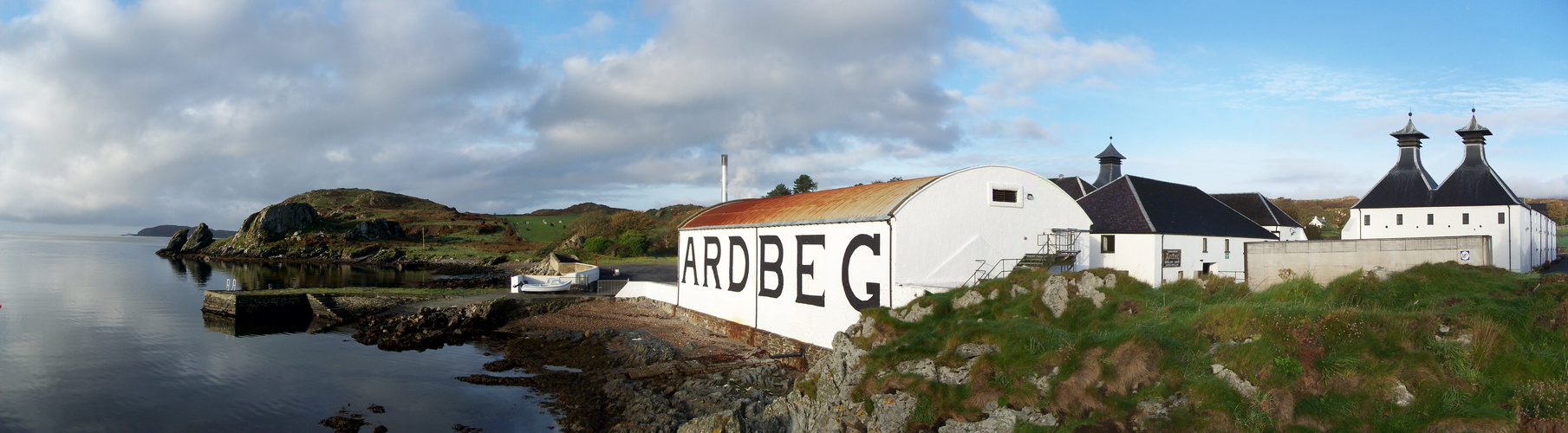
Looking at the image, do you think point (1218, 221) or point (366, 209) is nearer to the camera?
point (1218, 221)

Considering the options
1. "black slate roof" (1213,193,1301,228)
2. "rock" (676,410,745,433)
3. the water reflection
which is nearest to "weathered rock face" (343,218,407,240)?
the water reflection

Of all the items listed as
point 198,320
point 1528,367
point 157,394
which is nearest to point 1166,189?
point 1528,367

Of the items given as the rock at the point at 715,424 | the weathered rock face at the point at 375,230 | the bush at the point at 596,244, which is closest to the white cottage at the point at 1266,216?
the rock at the point at 715,424

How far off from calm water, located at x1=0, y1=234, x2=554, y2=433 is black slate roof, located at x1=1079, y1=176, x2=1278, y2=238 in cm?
2195

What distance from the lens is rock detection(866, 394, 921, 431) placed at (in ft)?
40.5

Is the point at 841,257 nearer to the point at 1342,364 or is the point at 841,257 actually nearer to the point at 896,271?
the point at 896,271

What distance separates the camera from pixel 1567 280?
12508 millimetres

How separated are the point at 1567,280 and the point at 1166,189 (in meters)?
20.2

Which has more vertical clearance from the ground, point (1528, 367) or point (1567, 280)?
point (1567, 280)

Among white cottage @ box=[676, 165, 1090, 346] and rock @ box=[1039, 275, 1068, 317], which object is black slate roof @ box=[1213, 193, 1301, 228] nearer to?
white cottage @ box=[676, 165, 1090, 346]

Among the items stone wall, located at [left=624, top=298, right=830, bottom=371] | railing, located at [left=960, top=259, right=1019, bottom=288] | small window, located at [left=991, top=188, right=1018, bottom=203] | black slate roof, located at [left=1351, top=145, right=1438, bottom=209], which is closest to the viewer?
railing, located at [left=960, top=259, right=1019, bottom=288]

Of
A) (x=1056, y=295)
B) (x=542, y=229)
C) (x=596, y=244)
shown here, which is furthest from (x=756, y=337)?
(x=542, y=229)

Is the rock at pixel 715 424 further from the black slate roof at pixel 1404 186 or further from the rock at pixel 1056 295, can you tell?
the black slate roof at pixel 1404 186

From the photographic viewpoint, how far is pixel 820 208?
2281 centimetres
